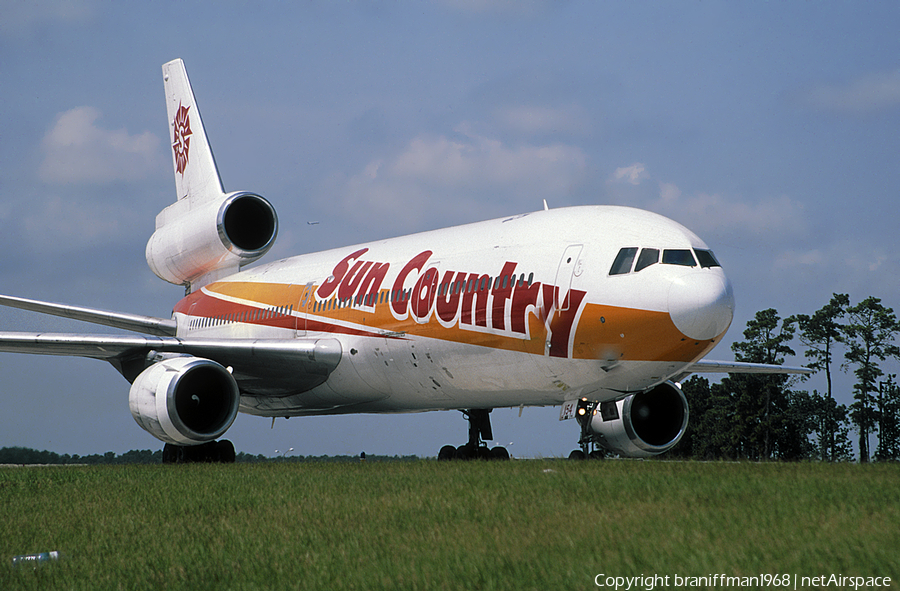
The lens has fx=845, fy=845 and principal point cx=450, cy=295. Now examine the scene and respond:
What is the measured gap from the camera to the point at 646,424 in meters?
12.9

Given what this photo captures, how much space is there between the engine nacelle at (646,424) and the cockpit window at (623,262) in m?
2.68

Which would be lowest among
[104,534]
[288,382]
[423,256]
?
[104,534]

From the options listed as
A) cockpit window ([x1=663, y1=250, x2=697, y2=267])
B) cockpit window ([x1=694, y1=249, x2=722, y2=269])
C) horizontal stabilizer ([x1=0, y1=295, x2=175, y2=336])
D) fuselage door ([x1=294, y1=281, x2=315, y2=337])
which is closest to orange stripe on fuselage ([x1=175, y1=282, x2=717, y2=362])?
fuselage door ([x1=294, y1=281, x2=315, y2=337])

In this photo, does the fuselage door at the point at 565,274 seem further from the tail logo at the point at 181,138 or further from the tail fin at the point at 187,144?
the tail logo at the point at 181,138

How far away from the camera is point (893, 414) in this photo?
34656 mm

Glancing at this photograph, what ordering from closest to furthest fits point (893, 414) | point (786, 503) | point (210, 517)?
point (786, 503) < point (210, 517) < point (893, 414)

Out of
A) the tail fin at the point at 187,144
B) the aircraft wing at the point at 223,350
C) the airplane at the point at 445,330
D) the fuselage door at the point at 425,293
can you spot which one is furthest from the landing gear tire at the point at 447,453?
the tail fin at the point at 187,144

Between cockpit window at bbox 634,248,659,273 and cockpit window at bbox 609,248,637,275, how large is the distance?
0.32ft

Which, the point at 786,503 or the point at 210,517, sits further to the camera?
the point at 210,517

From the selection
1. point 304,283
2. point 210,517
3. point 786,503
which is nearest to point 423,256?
point 304,283

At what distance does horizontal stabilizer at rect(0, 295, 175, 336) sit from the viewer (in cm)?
1827

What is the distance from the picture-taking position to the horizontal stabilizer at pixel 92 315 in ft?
59.9

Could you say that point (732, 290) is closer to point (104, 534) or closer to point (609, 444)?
point (609, 444)

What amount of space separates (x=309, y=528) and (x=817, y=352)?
1373 inches
